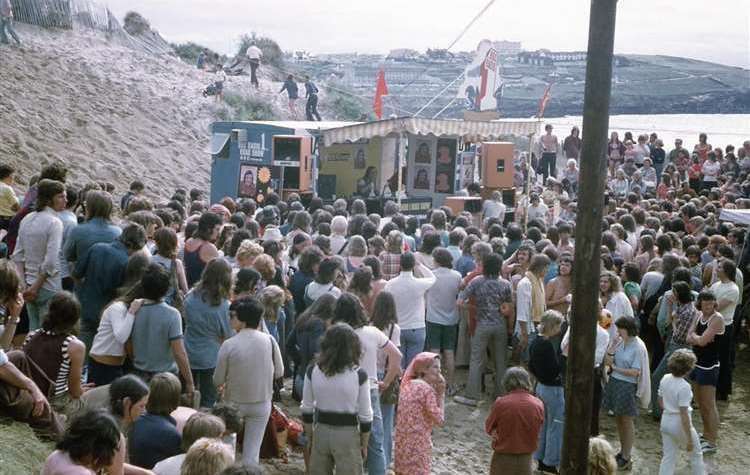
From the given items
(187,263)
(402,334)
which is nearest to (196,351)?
(187,263)

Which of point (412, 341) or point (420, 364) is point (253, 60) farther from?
point (420, 364)

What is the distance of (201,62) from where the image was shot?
38938 mm

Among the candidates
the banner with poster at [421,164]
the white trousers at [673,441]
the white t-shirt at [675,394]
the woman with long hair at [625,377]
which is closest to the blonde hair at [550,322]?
the woman with long hair at [625,377]

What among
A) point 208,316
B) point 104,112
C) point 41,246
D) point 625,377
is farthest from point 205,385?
point 104,112

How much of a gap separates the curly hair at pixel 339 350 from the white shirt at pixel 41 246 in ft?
9.99

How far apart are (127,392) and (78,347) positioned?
1.13 metres

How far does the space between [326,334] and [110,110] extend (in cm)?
2491

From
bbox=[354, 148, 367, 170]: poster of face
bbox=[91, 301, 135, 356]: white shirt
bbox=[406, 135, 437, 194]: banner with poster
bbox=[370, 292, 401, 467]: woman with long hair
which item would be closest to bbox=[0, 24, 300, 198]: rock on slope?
bbox=[354, 148, 367, 170]: poster of face

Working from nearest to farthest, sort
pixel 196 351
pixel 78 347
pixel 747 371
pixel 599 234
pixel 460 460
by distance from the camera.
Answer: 1. pixel 599 234
2. pixel 78 347
3. pixel 196 351
4. pixel 460 460
5. pixel 747 371

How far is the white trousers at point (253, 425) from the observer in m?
6.68

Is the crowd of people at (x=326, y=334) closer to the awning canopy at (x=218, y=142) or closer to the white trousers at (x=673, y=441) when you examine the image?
the white trousers at (x=673, y=441)

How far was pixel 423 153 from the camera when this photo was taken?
19406mm

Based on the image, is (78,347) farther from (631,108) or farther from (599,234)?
(631,108)

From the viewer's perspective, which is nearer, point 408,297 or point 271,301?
point 271,301
